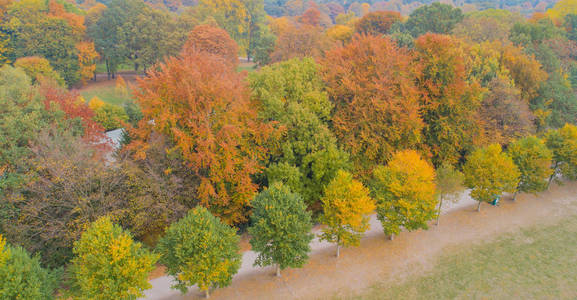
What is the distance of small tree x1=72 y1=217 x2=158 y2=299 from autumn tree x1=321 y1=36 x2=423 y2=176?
614 inches

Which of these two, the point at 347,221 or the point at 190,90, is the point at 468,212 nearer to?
the point at 347,221

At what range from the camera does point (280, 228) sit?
17.4 metres

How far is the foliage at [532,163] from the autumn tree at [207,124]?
68.2ft

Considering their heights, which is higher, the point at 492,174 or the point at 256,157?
the point at 256,157

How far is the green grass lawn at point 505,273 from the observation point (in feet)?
59.9

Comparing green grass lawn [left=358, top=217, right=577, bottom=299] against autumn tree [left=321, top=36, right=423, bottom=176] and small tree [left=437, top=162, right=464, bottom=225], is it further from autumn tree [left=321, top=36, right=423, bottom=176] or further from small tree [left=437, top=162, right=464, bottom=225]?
autumn tree [left=321, top=36, right=423, bottom=176]

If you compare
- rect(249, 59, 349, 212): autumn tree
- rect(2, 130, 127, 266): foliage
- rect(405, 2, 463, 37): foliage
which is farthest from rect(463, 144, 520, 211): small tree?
rect(405, 2, 463, 37): foliage

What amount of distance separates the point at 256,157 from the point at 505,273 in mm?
16831

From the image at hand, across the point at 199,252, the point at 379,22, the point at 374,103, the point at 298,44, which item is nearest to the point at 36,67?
the point at 298,44

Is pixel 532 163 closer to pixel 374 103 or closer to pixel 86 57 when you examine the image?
pixel 374 103

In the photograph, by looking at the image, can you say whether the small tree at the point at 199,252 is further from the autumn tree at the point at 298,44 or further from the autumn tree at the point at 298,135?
the autumn tree at the point at 298,44

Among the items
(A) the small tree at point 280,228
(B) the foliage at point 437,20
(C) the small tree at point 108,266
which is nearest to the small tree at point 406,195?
(A) the small tree at point 280,228

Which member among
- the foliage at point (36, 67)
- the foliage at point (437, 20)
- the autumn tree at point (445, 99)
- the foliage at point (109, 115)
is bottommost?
the foliage at point (109, 115)

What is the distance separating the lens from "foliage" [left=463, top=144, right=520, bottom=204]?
80.1 ft
